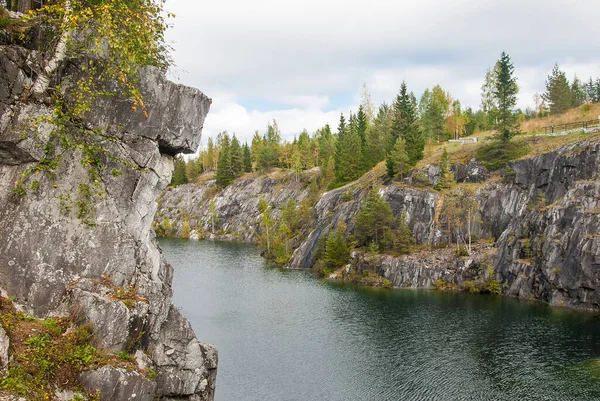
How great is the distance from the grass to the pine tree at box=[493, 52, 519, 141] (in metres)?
74.0

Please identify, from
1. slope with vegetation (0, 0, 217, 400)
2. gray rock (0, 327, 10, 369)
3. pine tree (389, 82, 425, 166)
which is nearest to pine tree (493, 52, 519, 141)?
pine tree (389, 82, 425, 166)

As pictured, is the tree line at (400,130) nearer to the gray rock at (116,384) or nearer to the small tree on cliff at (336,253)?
the small tree on cliff at (336,253)

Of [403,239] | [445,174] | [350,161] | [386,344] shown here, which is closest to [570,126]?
[445,174]

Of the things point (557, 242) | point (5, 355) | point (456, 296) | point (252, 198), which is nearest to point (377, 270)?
point (456, 296)

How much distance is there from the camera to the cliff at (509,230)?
56094mm

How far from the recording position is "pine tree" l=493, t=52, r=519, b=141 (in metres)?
75.9

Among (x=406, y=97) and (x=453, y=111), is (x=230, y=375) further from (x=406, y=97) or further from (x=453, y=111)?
(x=453, y=111)

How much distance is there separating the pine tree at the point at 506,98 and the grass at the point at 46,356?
2912 inches

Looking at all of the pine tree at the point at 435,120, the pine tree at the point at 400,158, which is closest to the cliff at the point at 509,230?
the pine tree at the point at 400,158

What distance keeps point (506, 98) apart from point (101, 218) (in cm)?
7462

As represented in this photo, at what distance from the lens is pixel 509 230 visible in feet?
217

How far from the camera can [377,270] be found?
71.2 m

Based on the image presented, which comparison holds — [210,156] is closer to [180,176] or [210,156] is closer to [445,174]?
[180,176]

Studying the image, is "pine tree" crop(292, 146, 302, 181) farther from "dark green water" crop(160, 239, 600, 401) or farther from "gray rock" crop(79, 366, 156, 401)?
"gray rock" crop(79, 366, 156, 401)
